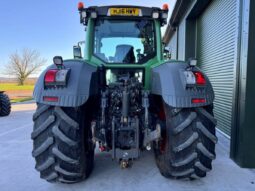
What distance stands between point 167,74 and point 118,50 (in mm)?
1118

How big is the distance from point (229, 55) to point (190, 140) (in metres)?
3.32

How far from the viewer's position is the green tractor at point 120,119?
240cm

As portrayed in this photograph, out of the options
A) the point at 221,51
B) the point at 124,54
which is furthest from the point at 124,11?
the point at 221,51

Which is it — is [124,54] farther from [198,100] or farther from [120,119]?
[198,100]

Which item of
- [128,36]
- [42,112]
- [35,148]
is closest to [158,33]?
[128,36]

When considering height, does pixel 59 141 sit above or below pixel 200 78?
below

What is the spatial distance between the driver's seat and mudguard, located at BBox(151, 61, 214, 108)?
805mm

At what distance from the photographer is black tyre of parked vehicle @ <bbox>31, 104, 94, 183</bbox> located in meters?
2.44

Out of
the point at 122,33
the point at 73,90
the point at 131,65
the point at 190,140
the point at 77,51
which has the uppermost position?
the point at 122,33

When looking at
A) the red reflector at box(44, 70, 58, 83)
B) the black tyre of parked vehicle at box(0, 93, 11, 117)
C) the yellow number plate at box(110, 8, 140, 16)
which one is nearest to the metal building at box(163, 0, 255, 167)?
the yellow number plate at box(110, 8, 140, 16)

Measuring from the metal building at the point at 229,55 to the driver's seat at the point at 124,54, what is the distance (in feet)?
5.31

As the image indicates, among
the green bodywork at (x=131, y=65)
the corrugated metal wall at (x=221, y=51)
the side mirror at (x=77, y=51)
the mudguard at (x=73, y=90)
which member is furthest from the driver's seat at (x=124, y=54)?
the corrugated metal wall at (x=221, y=51)

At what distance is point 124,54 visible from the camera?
3.35 meters

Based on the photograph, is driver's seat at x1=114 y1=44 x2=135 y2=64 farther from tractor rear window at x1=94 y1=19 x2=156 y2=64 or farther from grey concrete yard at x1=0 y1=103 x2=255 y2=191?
grey concrete yard at x1=0 y1=103 x2=255 y2=191
